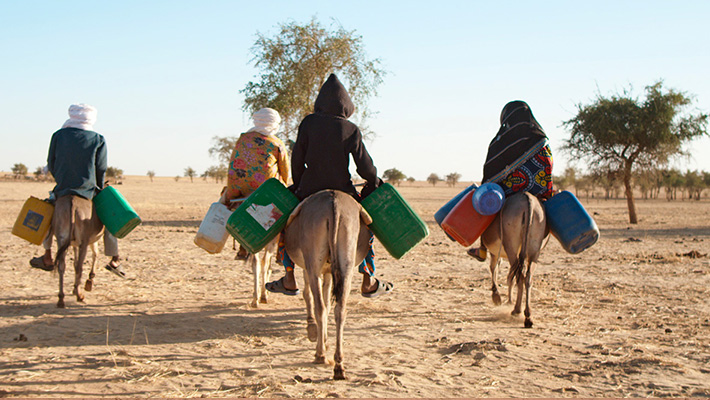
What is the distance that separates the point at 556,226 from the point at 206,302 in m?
5.05

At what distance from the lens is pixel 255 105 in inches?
957

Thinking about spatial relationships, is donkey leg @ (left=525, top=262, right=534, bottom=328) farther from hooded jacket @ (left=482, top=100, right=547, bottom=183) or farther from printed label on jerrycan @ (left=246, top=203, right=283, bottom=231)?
printed label on jerrycan @ (left=246, top=203, right=283, bottom=231)

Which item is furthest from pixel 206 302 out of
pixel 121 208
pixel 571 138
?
pixel 571 138

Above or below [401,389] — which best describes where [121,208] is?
above

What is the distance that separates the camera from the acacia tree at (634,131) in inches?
1039

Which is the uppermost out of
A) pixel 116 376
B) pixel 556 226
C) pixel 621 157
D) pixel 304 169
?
pixel 621 157

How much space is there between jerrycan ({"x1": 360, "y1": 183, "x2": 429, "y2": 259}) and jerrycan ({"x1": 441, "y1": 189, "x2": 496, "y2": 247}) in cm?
183

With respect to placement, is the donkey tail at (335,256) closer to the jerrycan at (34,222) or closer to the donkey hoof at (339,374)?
the donkey hoof at (339,374)

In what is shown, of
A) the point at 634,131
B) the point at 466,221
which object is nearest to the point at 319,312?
the point at 466,221

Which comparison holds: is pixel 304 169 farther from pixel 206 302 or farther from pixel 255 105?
pixel 255 105

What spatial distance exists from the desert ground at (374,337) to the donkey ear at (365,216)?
4.56ft

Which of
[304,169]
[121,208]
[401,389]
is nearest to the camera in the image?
[401,389]

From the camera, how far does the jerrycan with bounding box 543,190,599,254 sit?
7.59m

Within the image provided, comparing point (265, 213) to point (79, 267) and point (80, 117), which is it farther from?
point (80, 117)
